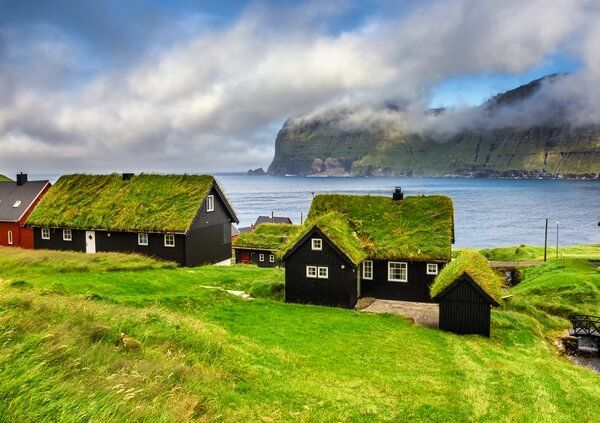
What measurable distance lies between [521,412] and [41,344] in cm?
1431

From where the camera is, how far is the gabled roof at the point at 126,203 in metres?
42.5

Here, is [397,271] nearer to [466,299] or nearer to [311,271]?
[311,271]

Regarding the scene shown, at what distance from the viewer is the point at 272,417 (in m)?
12.2

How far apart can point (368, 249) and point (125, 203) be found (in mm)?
24165

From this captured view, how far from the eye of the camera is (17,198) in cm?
5284

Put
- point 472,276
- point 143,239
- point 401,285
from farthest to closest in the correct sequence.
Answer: point 143,239 < point 401,285 < point 472,276

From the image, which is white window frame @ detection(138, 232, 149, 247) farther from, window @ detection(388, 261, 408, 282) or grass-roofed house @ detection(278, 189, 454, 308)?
window @ detection(388, 261, 408, 282)

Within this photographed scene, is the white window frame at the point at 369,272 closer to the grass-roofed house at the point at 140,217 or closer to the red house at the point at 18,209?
the grass-roofed house at the point at 140,217

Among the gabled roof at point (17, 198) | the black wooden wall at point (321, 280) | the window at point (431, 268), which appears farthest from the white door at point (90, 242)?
the window at point (431, 268)

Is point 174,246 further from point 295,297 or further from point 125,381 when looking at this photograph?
point 125,381

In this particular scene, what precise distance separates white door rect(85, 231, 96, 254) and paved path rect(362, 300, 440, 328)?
88.0 feet

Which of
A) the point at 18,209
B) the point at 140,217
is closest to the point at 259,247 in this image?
the point at 140,217

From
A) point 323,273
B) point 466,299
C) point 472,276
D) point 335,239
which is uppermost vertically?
point 335,239

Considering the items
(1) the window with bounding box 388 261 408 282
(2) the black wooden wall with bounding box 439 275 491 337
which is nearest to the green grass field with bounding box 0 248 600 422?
(2) the black wooden wall with bounding box 439 275 491 337
